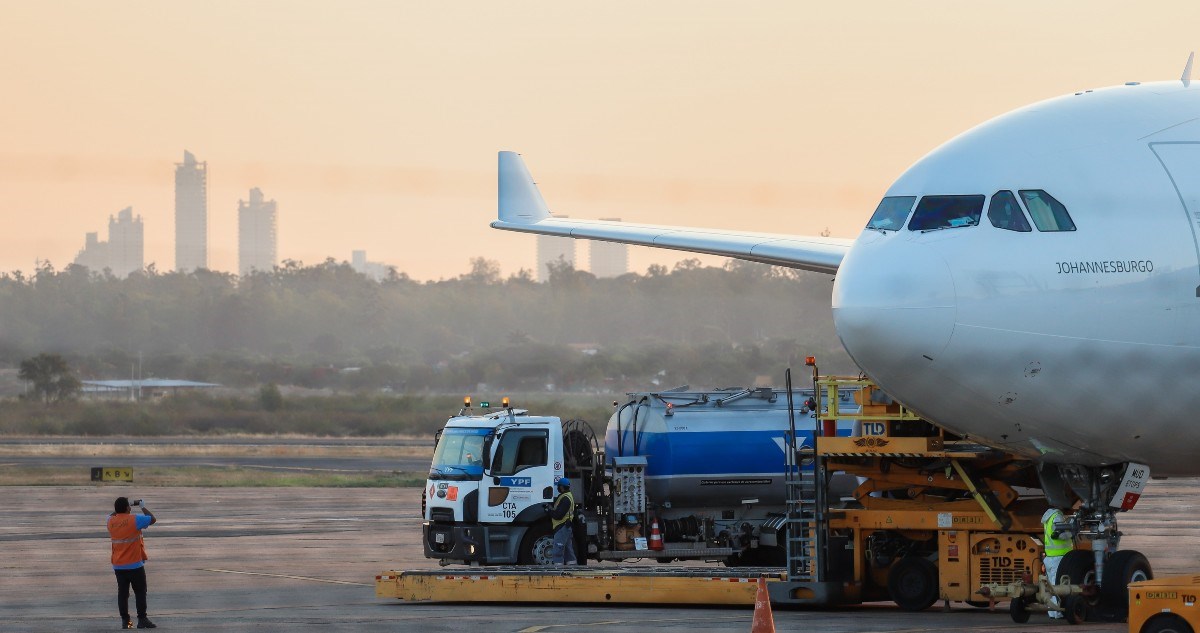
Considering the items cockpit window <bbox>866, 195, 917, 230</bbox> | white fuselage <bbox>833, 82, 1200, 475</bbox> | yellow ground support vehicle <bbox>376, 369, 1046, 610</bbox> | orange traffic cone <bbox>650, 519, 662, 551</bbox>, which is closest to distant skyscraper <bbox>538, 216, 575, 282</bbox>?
orange traffic cone <bbox>650, 519, 662, 551</bbox>

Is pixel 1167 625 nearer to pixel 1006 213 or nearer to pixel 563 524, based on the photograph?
pixel 1006 213

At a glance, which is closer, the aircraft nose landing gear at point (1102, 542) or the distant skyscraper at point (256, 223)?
the aircraft nose landing gear at point (1102, 542)

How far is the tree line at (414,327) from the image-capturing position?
5466 centimetres

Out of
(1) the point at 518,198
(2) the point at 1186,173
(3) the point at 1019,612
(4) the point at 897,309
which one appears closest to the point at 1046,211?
(2) the point at 1186,173

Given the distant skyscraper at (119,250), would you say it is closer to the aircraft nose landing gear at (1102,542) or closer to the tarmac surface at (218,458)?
the tarmac surface at (218,458)

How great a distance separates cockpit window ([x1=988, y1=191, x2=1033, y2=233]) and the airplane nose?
78 centimetres

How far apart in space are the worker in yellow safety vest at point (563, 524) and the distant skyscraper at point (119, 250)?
1476 inches

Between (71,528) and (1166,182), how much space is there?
28.6 m

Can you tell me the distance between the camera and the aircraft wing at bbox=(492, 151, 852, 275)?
84.7 ft

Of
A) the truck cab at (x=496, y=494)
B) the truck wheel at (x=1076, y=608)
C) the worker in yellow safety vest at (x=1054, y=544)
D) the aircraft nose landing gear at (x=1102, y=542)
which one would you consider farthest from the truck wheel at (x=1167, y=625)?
the truck cab at (x=496, y=494)

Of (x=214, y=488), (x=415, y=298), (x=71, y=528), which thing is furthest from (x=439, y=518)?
(x=415, y=298)

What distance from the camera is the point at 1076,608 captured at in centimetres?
1869

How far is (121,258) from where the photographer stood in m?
66.5

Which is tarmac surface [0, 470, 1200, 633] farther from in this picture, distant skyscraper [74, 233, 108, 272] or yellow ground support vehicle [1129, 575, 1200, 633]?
distant skyscraper [74, 233, 108, 272]
